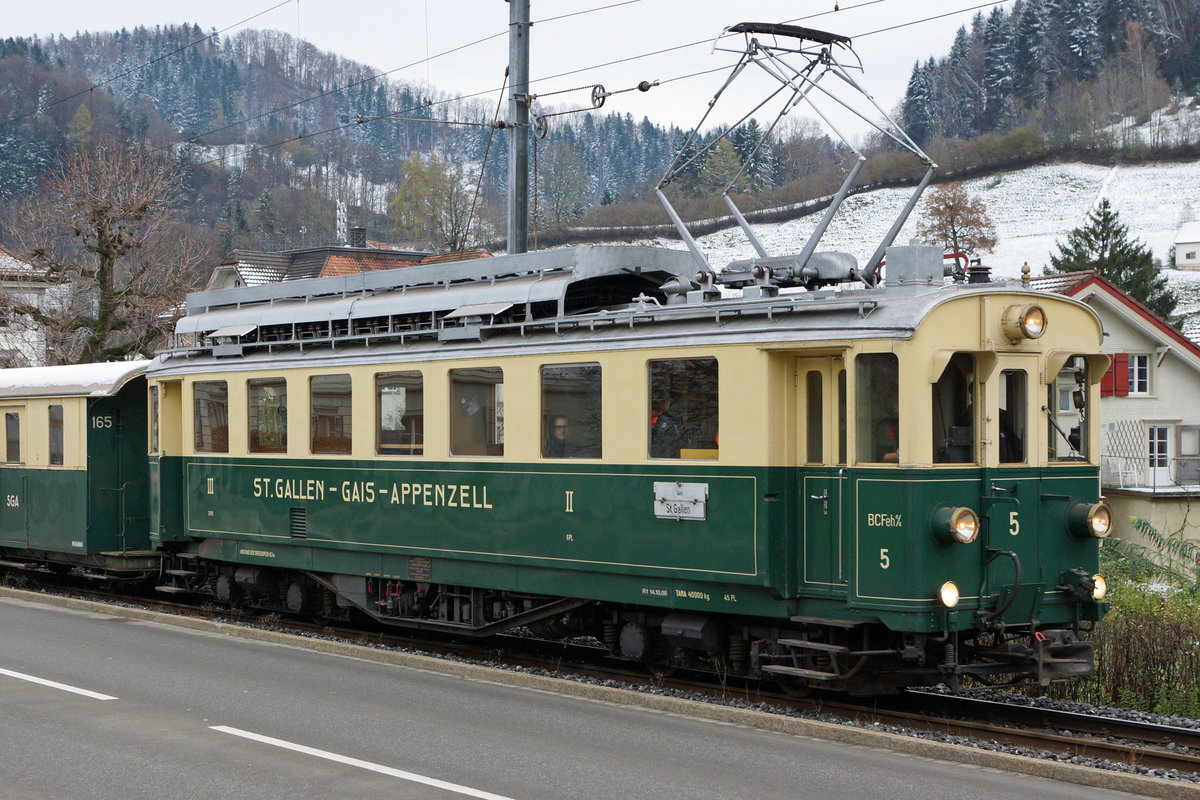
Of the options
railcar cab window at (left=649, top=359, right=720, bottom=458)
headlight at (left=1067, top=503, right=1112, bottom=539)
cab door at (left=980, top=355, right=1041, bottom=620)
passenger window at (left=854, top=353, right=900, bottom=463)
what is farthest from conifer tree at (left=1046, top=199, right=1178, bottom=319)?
passenger window at (left=854, top=353, right=900, bottom=463)

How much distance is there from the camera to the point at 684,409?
1037 centimetres

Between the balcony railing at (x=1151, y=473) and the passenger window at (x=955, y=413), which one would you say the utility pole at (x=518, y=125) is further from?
the balcony railing at (x=1151, y=473)

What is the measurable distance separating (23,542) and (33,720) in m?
10.3

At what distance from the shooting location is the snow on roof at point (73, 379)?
17281mm

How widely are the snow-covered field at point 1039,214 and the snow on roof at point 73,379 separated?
42.0m

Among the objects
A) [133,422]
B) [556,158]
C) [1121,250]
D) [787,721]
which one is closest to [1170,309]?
[1121,250]

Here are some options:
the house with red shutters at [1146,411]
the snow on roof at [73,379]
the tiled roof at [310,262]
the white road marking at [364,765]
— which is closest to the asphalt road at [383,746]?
the white road marking at [364,765]

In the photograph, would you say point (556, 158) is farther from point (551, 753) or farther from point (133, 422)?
point (551, 753)

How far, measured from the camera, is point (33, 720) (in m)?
9.23

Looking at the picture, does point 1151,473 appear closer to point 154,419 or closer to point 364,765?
point 154,419

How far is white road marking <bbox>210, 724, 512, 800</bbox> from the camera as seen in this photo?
291 inches

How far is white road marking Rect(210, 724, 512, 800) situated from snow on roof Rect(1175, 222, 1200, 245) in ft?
261

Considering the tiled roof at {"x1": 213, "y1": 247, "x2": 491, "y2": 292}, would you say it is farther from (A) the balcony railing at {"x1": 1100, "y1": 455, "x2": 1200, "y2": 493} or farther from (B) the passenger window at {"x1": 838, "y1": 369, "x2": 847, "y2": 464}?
(B) the passenger window at {"x1": 838, "y1": 369, "x2": 847, "y2": 464}

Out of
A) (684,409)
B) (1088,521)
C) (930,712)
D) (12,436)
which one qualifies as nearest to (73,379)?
(12,436)
